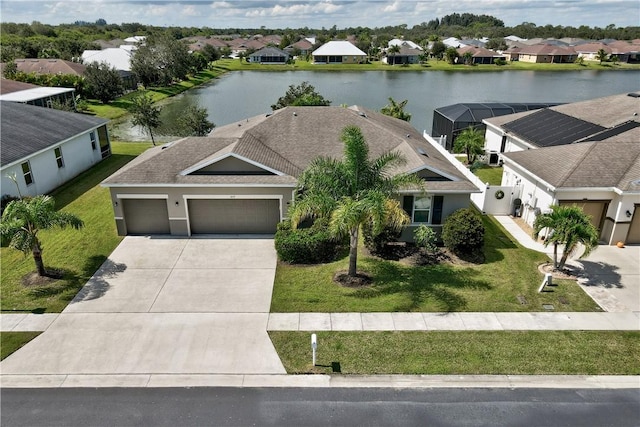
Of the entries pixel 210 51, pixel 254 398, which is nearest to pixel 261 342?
pixel 254 398

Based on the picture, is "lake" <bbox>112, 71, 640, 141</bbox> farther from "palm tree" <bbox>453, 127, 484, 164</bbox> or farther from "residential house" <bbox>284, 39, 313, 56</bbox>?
"residential house" <bbox>284, 39, 313, 56</bbox>

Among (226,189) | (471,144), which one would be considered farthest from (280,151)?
(471,144)

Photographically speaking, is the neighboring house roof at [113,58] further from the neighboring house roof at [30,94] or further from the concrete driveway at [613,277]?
the concrete driveway at [613,277]

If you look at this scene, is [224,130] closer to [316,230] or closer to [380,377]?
[316,230]

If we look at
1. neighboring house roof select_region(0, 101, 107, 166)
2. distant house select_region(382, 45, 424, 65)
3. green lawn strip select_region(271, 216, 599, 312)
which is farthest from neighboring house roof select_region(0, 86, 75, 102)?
distant house select_region(382, 45, 424, 65)

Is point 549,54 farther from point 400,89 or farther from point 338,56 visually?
point 400,89

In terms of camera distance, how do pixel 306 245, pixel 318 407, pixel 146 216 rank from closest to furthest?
pixel 318 407 → pixel 306 245 → pixel 146 216
